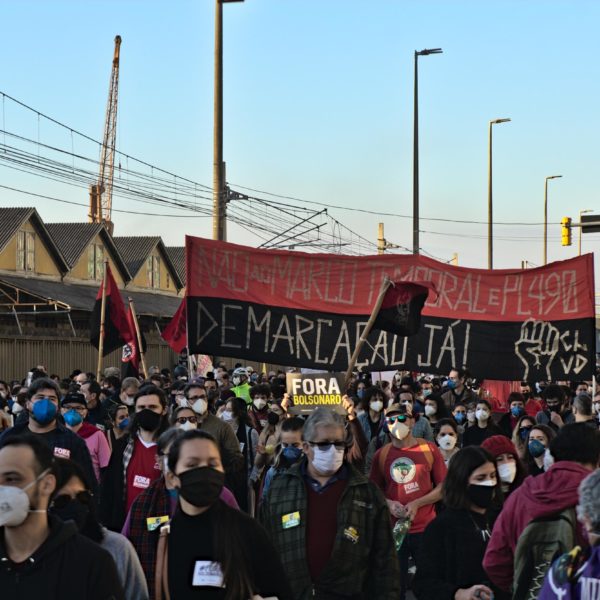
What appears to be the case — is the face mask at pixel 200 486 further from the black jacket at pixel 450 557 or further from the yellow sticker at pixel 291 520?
the black jacket at pixel 450 557

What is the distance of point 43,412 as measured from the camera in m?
8.97

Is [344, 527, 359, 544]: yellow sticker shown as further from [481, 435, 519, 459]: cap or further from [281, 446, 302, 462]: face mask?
[281, 446, 302, 462]: face mask

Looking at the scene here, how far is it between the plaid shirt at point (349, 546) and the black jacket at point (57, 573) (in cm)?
210

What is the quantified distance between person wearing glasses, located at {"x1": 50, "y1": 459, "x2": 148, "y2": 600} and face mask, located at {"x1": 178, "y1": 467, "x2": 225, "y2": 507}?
29 centimetres

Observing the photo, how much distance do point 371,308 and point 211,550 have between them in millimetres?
8310

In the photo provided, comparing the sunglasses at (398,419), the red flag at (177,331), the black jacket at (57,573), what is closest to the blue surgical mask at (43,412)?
the sunglasses at (398,419)

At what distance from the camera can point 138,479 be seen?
8375 millimetres

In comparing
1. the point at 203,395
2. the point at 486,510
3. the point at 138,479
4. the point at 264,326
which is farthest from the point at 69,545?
the point at 264,326

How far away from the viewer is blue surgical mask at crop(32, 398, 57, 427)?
8969mm

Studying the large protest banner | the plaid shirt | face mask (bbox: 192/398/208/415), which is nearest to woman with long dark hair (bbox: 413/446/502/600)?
the plaid shirt

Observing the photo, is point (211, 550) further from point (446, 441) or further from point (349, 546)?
point (446, 441)

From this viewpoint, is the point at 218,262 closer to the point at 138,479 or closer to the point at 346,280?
the point at 346,280

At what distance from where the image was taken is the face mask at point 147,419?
340 inches

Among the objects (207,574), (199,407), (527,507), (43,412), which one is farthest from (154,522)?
(199,407)
